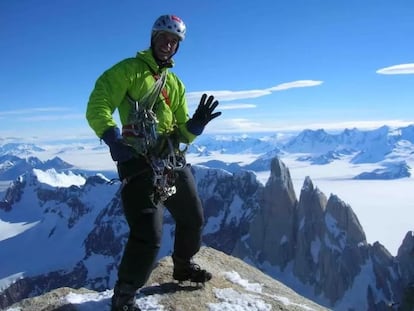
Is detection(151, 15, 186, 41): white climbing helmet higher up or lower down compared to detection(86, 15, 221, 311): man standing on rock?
higher up

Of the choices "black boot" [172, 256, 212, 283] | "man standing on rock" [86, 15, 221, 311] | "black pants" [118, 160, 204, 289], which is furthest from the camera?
"black boot" [172, 256, 212, 283]

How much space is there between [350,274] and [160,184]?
445 feet

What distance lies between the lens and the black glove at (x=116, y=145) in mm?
7789

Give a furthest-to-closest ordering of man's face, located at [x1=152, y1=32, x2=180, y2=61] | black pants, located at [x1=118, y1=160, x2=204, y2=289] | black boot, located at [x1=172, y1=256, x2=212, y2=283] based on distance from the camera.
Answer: black boot, located at [x1=172, y1=256, x2=212, y2=283] → man's face, located at [x1=152, y1=32, x2=180, y2=61] → black pants, located at [x1=118, y1=160, x2=204, y2=289]

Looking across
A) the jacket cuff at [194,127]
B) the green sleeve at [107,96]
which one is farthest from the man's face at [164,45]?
the jacket cuff at [194,127]

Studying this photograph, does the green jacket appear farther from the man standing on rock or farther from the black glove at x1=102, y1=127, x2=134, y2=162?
the black glove at x1=102, y1=127, x2=134, y2=162

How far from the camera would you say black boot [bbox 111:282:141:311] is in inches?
336

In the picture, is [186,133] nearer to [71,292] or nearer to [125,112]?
[125,112]

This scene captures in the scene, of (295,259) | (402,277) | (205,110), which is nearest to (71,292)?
(205,110)

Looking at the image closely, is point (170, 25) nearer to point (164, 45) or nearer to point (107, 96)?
point (164, 45)

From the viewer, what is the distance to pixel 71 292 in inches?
424

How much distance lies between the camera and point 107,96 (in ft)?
26.8

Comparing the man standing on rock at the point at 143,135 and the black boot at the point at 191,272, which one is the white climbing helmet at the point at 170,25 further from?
the black boot at the point at 191,272

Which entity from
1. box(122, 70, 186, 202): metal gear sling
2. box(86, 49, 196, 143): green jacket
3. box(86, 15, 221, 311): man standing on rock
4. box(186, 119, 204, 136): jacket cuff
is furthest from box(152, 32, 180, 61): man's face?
box(186, 119, 204, 136): jacket cuff
